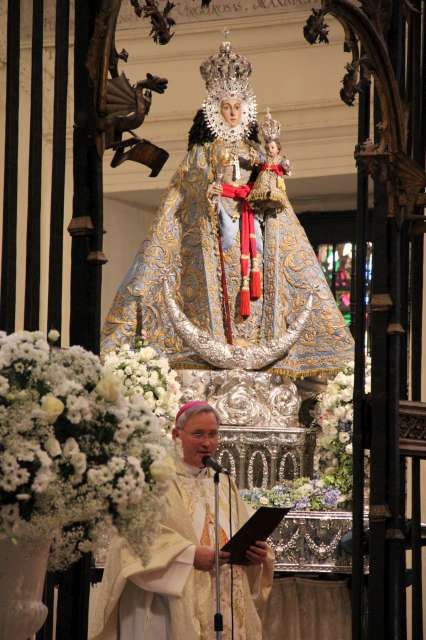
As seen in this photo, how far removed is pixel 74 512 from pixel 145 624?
2.67m

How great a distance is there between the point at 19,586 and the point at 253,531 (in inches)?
92.9

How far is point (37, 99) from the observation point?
5.11 m

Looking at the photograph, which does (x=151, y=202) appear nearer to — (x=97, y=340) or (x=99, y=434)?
(x=97, y=340)

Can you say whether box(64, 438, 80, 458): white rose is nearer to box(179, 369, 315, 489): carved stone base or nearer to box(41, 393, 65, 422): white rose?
box(41, 393, 65, 422): white rose

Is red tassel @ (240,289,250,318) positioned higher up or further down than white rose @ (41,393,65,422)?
higher up

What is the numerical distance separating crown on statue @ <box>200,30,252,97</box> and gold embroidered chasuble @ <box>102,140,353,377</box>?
0.35 meters

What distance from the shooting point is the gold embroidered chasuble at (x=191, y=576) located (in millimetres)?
6047

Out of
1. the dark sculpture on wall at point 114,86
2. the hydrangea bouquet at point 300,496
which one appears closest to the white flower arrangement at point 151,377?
the hydrangea bouquet at point 300,496

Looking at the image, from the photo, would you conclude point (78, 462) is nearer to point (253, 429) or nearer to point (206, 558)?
point (206, 558)

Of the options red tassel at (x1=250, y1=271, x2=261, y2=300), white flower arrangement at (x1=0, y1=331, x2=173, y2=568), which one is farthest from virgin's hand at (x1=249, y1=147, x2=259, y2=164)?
white flower arrangement at (x1=0, y1=331, x2=173, y2=568)

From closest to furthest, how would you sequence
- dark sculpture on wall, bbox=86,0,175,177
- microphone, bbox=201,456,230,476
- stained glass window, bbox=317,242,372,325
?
dark sculpture on wall, bbox=86,0,175,177 < microphone, bbox=201,456,230,476 < stained glass window, bbox=317,242,372,325

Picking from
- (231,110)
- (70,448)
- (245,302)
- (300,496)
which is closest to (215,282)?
(245,302)

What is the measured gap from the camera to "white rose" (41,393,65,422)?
3.55 meters

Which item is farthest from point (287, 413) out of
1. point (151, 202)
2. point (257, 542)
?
point (151, 202)
